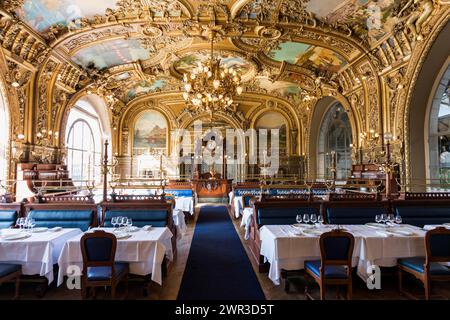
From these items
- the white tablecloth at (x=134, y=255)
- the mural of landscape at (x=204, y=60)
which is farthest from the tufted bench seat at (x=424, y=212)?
the mural of landscape at (x=204, y=60)

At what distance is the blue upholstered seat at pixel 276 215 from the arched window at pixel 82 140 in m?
11.6

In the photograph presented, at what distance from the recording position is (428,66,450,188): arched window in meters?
8.10

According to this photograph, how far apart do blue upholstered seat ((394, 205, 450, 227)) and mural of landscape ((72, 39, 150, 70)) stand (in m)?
9.82

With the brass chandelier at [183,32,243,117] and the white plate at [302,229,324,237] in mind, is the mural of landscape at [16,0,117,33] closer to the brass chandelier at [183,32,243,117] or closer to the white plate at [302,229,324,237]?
the brass chandelier at [183,32,243,117]

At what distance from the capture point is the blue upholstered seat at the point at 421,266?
307 centimetres

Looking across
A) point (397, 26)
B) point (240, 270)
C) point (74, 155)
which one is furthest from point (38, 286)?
point (74, 155)

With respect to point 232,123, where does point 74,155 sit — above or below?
below

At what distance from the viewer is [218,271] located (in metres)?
4.20

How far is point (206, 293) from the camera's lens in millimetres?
3447

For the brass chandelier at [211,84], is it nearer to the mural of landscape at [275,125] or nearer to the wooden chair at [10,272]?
the wooden chair at [10,272]

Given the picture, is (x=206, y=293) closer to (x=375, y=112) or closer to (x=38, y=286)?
(x=38, y=286)

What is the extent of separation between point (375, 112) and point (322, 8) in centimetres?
457

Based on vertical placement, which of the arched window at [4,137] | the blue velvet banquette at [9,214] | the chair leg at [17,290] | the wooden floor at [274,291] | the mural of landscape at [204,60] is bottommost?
the wooden floor at [274,291]

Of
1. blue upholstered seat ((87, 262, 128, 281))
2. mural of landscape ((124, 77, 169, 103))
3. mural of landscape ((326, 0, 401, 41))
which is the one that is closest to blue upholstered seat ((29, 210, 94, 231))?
blue upholstered seat ((87, 262, 128, 281))
